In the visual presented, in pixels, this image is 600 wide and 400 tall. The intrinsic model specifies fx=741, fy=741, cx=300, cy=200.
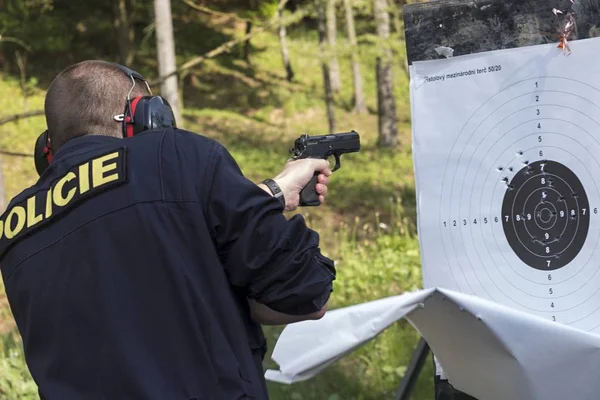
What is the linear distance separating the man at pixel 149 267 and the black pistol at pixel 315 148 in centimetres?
27

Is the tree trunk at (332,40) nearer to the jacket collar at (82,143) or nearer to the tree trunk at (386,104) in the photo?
the tree trunk at (386,104)

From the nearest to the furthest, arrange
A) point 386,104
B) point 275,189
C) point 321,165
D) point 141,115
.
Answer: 1. point 141,115
2. point 275,189
3. point 321,165
4. point 386,104

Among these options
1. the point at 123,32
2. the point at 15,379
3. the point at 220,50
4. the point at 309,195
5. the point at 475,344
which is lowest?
the point at 15,379

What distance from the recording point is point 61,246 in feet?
4.38

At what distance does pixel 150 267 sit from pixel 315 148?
568 millimetres

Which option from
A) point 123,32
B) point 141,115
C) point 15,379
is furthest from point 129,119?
point 123,32

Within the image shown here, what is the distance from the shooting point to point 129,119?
1.43 m

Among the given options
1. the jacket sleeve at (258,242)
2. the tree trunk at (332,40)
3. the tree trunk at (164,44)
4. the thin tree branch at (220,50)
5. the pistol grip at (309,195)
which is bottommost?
the jacket sleeve at (258,242)

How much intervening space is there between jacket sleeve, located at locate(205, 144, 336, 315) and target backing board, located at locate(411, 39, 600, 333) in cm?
49

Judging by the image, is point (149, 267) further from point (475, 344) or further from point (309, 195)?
point (475, 344)

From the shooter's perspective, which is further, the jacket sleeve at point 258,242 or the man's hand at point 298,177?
the man's hand at point 298,177

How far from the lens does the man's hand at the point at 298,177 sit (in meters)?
1.63

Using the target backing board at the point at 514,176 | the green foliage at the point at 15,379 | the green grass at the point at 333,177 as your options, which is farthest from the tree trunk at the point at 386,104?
the target backing board at the point at 514,176

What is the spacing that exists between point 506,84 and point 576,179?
0.27 meters
